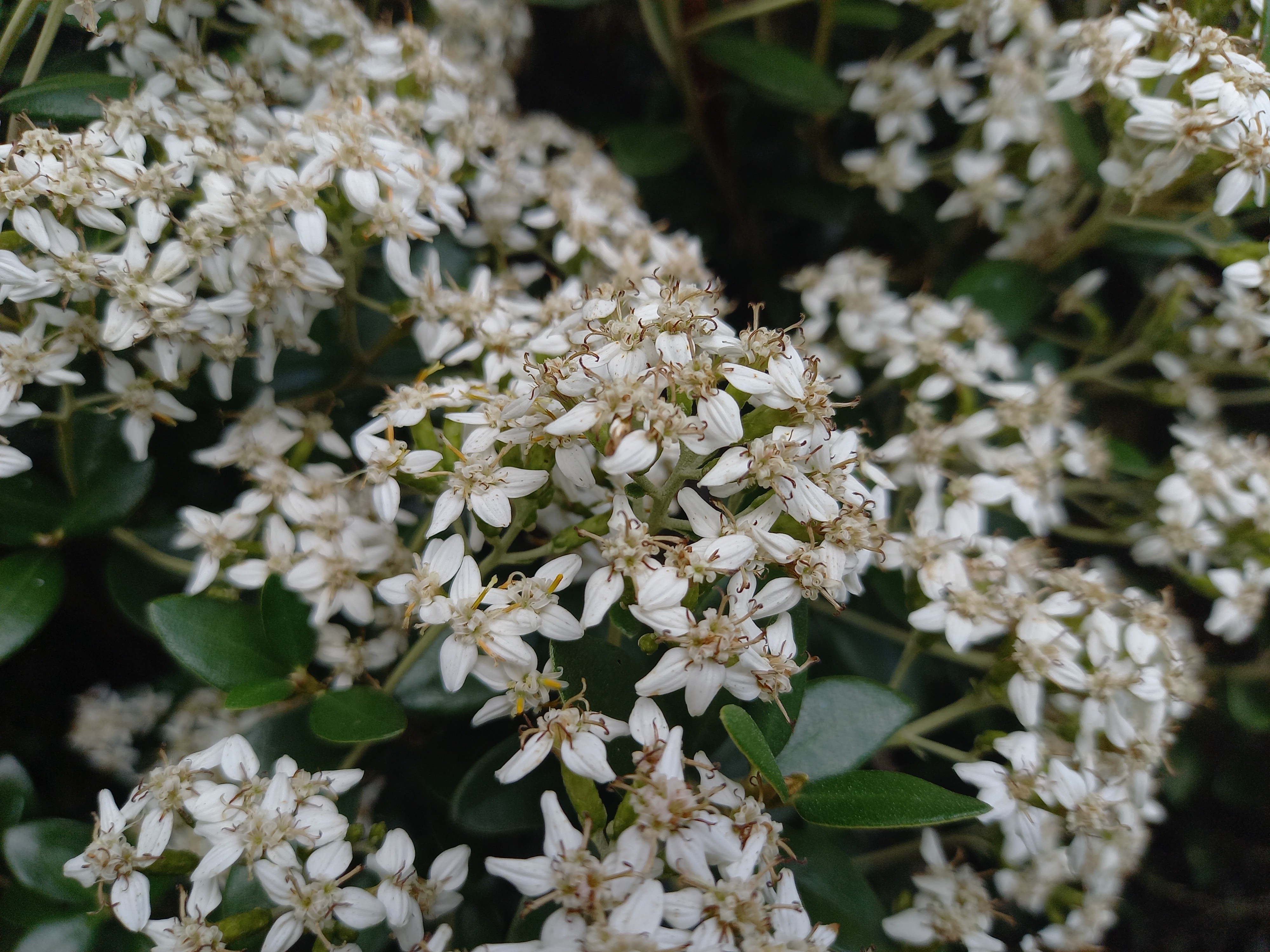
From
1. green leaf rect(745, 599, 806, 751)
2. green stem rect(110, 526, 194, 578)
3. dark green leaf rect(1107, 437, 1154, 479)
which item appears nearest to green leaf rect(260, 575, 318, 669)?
green stem rect(110, 526, 194, 578)

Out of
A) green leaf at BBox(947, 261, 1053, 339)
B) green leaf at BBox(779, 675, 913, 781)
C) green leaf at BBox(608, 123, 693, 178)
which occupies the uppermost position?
green leaf at BBox(608, 123, 693, 178)

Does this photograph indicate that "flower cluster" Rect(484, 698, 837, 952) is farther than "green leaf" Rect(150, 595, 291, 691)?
No

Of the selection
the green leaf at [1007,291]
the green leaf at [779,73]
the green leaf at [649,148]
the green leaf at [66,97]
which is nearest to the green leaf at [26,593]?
the green leaf at [66,97]

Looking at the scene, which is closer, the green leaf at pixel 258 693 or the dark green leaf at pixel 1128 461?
the green leaf at pixel 258 693

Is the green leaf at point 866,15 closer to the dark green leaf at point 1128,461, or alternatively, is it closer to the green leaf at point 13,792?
the dark green leaf at point 1128,461

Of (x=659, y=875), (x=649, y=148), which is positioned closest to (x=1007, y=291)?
(x=649, y=148)

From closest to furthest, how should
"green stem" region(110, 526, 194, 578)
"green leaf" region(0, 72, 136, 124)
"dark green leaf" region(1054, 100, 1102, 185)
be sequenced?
"green leaf" region(0, 72, 136, 124), "green stem" region(110, 526, 194, 578), "dark green leaf" region(1054, 100, 1102, 185)

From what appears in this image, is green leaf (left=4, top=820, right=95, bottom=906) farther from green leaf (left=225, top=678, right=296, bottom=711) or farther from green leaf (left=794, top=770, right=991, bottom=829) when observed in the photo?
green leaf (left=794, top=770, right=991, bottom=829)

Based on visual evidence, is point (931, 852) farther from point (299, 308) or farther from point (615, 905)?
point (299, 308)
